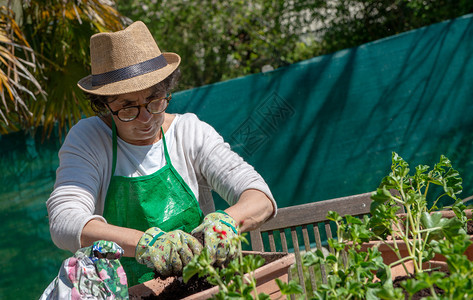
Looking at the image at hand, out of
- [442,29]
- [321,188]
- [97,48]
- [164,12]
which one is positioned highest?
[97,48]

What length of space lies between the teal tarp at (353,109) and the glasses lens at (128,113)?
266 centimetres

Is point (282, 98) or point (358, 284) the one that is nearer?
point (358, 284)

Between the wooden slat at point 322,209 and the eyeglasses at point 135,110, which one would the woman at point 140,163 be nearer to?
the eyeglasses at point 135,110

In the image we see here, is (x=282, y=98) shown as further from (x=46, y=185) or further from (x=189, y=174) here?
(x=189, y=174)

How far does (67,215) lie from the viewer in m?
1.74

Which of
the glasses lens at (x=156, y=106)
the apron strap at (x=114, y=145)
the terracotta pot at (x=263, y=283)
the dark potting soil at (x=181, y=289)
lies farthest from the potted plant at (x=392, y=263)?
the apron strap at (x=114, y=145)

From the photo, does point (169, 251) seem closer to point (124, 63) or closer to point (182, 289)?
point (182, 289)

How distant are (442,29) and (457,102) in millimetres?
642

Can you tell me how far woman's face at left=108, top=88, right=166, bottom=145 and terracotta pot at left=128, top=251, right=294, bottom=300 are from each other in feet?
2.07

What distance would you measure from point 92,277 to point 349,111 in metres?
3.75

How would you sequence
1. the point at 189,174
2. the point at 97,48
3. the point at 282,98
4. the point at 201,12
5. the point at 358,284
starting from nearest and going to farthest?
1. the point at 358,284
2. the point at 97,48
3. the point at 189,174
4. the point at 282,98
5. the point at 201,12

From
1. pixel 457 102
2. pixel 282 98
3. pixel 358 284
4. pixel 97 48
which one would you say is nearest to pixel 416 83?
pixel 457 102

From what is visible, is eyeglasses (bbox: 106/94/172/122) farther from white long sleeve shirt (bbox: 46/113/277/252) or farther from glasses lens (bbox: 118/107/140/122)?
white long sleeve shirt (bbox: 46/113/277/252)

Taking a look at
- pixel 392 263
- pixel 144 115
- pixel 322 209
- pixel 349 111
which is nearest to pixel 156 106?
pixel 144 115
